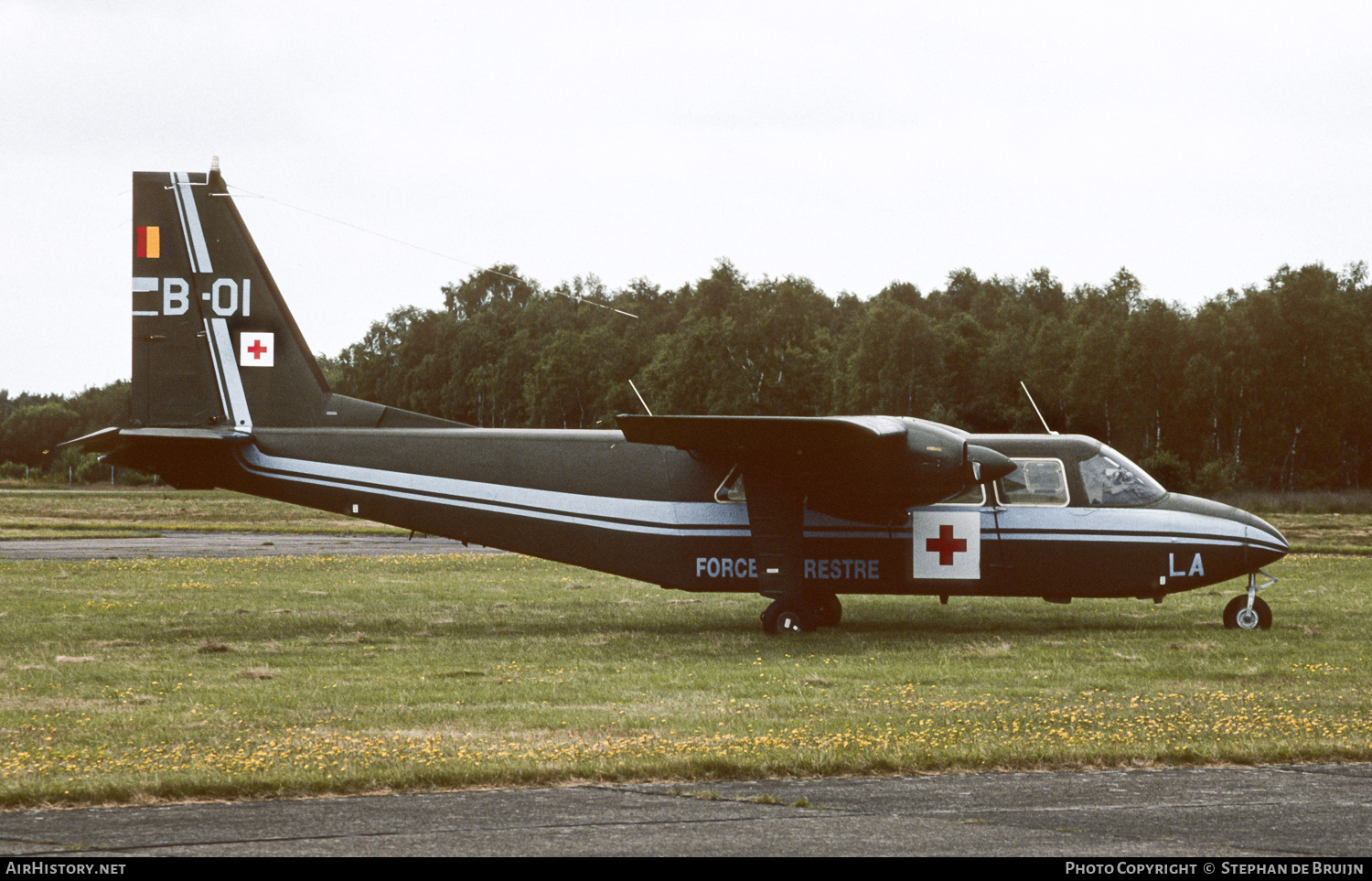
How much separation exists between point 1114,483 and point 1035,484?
1128mm

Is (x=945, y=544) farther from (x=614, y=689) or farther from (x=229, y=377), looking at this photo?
(x=229, y=377)

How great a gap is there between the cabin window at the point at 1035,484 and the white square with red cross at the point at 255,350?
433 inches

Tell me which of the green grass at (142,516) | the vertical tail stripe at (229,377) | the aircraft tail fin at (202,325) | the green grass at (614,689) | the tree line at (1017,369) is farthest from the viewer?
the tree line at (1017,369)

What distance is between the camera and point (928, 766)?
28.5 feet

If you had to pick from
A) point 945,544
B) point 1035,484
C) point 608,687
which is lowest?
point 608,687

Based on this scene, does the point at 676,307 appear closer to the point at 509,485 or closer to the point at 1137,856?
the point at 509,485

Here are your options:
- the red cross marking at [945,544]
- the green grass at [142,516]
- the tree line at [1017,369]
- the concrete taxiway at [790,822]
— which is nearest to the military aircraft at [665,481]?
the red cross marking at [945,544]

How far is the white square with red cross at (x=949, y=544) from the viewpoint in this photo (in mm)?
16938

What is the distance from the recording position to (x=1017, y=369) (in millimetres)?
66000

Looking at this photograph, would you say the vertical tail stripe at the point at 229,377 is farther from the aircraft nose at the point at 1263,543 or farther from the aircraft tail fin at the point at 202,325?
the aircraft nose at the point at 1263,543

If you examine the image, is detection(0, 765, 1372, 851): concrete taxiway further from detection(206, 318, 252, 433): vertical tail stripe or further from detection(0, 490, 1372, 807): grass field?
detection(206, 318, 252, 433): vertical tail stripe

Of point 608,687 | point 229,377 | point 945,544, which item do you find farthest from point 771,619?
point 229,377

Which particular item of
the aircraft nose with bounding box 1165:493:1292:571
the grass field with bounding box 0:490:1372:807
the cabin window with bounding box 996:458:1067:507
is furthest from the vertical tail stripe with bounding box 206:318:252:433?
the aircraft nose with bounding box 1165:493:1292:571

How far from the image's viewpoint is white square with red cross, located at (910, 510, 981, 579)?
16938 mm
